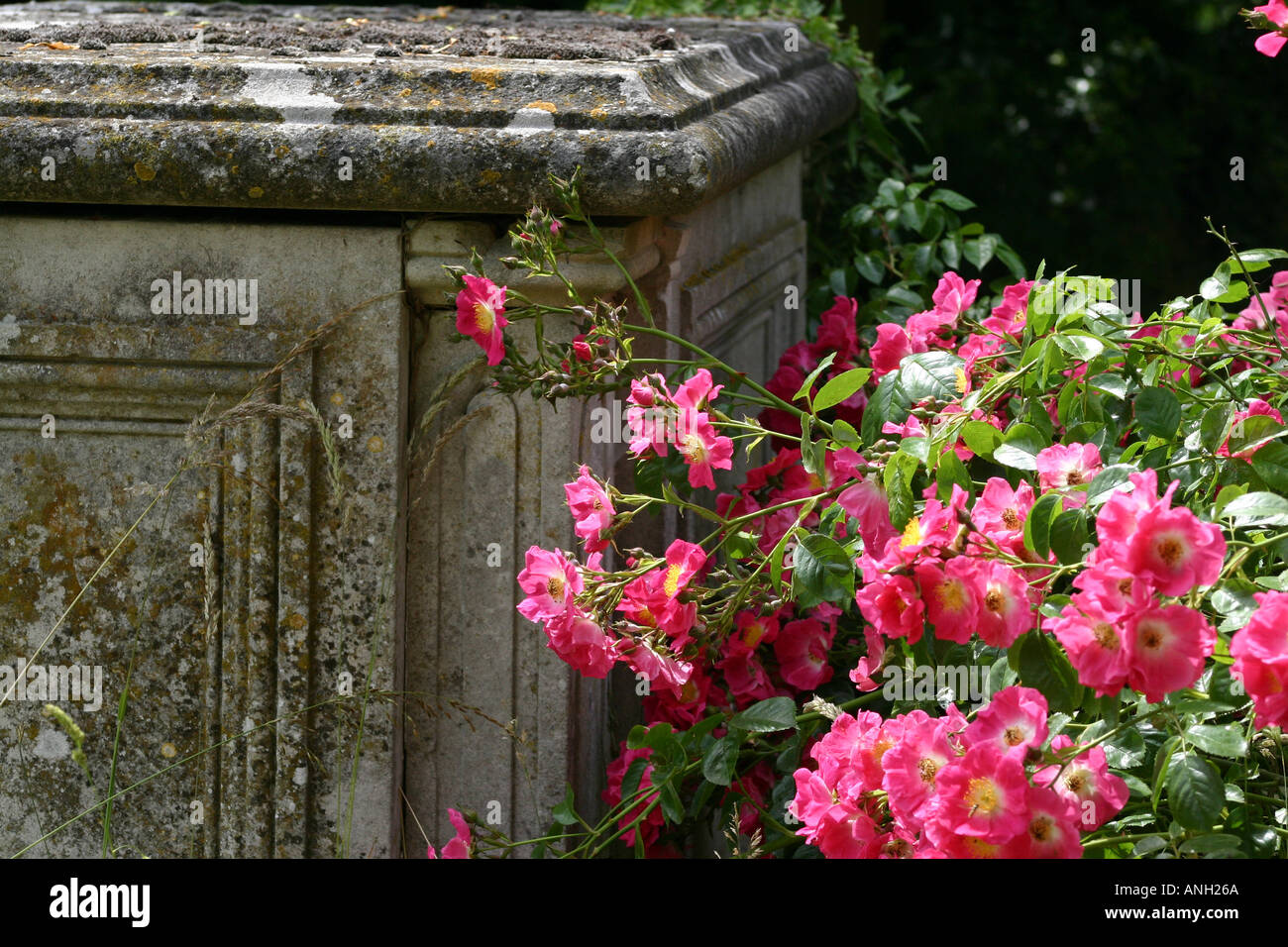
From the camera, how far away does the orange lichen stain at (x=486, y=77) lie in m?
1.88

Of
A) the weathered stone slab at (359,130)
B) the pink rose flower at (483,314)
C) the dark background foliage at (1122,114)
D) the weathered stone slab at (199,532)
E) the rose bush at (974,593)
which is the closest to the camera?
the rose bush at (974,593)

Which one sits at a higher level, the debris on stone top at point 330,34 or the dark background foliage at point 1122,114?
the debris on stone top at point 330,34

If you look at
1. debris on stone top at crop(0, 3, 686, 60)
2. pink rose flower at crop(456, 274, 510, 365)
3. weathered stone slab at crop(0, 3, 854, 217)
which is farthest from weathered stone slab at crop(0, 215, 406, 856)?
debris on stone top at crop(0, 3, 686, 60)

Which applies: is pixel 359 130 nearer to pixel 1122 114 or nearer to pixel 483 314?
pixel 483 314

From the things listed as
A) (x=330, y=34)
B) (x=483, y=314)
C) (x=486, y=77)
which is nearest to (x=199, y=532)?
(x=483, y=314)

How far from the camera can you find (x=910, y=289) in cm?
306

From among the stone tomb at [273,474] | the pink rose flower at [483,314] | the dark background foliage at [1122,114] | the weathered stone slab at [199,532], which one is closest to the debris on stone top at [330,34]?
the stone tomb at [273,474]

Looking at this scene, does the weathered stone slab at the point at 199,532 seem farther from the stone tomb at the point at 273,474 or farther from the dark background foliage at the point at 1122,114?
the dark background foliage at the point at 1122,114

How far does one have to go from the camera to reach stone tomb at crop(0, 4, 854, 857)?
183 cm

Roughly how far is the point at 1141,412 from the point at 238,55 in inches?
53.7

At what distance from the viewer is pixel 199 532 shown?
1903mm

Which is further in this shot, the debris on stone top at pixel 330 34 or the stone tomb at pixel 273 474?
the debris on stone top at pixel 330 34

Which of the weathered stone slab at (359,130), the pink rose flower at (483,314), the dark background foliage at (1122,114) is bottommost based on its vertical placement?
the dark background foliage at (1122,114)

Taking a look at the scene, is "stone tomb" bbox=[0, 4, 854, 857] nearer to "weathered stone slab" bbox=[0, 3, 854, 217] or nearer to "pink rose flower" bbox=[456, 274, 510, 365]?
"weathered stone slab" bbox=[0, 3, 854, 217]
